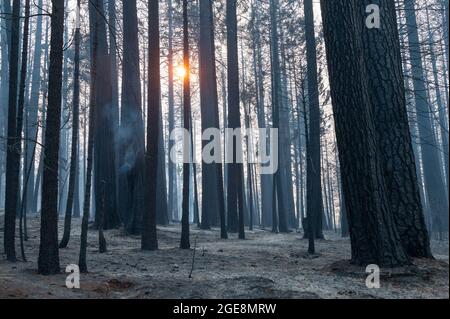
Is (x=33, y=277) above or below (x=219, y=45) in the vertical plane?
below

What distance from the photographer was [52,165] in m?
6.96

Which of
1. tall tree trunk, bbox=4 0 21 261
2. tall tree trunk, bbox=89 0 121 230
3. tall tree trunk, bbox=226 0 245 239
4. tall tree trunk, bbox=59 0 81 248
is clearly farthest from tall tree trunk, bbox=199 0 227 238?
tall tree trunk, bbox=4 0 21 261

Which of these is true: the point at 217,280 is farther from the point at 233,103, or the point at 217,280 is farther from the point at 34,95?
the point at 34,95

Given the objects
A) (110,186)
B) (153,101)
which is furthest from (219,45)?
(153,101)

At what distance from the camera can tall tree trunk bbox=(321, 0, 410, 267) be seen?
20.1ft

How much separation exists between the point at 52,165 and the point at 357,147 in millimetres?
4724

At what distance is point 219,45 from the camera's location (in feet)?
86.3

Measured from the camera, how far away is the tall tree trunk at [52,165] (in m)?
6.91

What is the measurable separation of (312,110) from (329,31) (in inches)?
359

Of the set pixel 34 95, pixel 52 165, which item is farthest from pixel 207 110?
pixel 34 95

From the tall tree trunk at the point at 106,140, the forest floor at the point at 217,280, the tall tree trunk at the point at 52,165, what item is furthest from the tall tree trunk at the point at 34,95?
the tall tree trunk at the point at 52,165

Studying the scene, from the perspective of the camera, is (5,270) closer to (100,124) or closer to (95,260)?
(95,260)

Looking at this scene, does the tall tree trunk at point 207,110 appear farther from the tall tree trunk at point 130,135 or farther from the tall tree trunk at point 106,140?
the tall tree trunk at point 130,135
